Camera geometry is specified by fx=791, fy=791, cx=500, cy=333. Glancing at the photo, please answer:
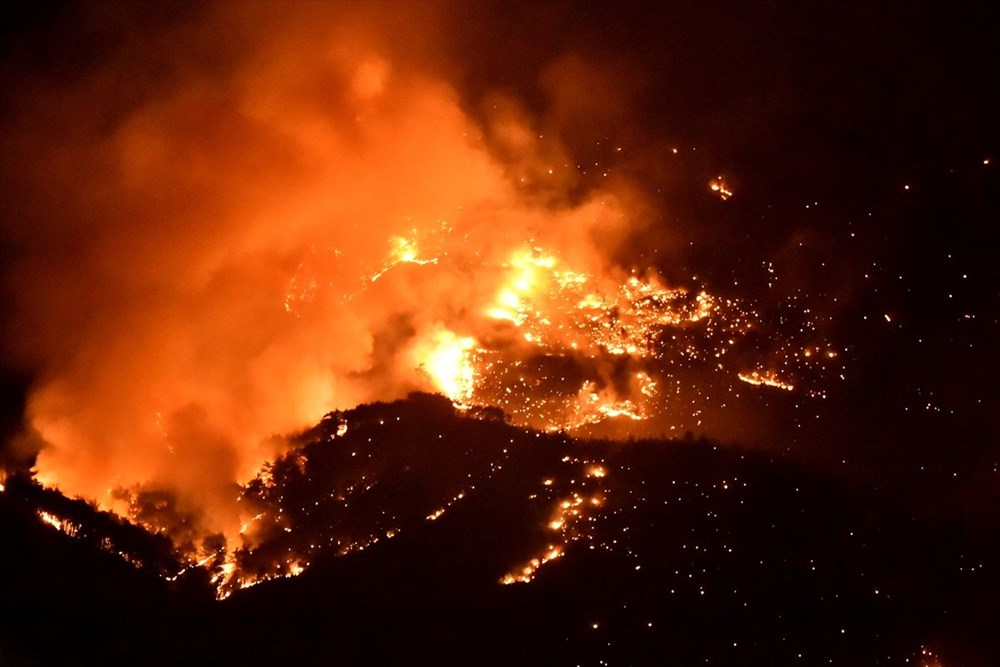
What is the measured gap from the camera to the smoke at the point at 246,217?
6836mm

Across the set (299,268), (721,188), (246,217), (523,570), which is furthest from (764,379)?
(246,217)

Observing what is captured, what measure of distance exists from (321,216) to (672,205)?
3331 mm

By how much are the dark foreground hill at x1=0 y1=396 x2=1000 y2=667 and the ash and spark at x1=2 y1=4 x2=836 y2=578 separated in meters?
0.39

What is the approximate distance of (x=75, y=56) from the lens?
27.4 ft

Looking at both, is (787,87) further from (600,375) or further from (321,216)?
(321,216)

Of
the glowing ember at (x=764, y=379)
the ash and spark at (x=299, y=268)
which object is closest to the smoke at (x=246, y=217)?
the ash and spark at (x=299, y=268)

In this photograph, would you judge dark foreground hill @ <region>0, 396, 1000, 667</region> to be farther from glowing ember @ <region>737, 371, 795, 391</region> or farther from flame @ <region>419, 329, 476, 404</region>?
glowing ember @ <region>737, 371, 795, 391</region>

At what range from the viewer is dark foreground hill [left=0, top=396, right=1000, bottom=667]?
5355mm

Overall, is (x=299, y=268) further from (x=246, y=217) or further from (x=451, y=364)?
(x=451, y=364)

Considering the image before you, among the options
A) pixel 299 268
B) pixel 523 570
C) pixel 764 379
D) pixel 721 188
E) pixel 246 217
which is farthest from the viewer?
pixel 246 217

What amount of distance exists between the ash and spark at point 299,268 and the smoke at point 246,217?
0.02 meters

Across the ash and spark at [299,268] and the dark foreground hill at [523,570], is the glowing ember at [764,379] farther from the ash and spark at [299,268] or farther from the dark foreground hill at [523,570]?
the dark foreground hill at [523,570]

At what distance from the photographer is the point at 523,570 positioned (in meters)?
5.67

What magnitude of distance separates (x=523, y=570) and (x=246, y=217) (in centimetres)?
438
